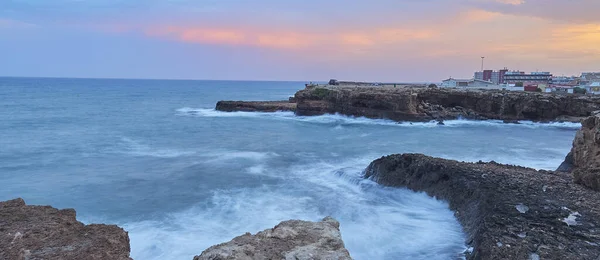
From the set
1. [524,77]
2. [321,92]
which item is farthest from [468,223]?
[524,77]

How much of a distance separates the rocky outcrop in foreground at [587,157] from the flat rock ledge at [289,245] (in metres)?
7.91

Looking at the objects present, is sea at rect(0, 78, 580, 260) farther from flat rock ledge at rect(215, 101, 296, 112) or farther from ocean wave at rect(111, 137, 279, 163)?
flat rock ledge at rect(215, 101, 296, 112)

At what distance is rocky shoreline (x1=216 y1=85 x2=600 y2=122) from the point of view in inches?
1629

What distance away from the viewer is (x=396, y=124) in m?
38.6

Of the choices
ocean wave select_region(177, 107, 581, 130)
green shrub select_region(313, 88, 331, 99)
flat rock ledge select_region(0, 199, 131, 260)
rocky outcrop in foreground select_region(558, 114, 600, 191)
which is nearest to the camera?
flat rock ledge select_region(0, 199, 131, 260)

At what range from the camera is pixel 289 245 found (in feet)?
18.2

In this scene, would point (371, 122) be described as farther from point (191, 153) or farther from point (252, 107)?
point (191, 153)

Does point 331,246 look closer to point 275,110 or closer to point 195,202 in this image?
point 195,202

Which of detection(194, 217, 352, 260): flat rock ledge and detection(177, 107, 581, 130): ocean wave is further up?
detection(194, 217, 352, 260): flat rock ledge

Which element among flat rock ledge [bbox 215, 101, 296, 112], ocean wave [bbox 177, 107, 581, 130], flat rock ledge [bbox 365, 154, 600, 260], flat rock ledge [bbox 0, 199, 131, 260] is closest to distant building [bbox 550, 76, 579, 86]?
ocean wave [bbox 177, 107, 581, 130]

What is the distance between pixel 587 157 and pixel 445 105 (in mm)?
35042

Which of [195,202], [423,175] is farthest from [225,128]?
[423,175]

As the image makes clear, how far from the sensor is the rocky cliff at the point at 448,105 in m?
41.4

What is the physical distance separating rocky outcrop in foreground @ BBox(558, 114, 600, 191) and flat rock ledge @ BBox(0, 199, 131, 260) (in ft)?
35.9
